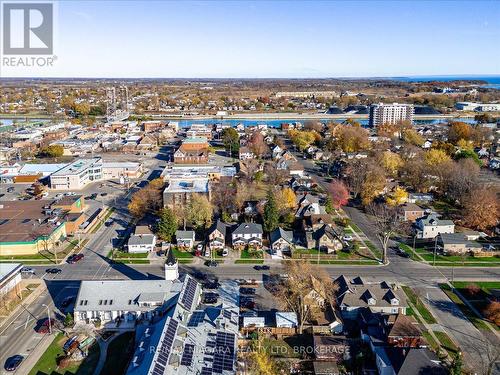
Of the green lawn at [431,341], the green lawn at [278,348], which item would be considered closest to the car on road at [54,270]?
the green lawn at [278,348]

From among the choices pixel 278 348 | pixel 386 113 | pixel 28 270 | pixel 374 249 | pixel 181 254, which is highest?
pixel 386 113

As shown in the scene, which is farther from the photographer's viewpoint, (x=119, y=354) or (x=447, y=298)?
(x=447, y=298)

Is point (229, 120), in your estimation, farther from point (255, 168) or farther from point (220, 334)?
point (220, 334)

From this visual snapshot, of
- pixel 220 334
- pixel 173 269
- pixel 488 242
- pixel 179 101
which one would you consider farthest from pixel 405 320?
pixel 179 101

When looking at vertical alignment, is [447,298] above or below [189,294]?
below

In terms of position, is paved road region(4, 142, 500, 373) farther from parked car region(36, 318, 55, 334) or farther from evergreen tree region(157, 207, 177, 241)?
evergreen tree region(157, 207, 177, 241)

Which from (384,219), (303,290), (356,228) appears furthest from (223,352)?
(384,219)

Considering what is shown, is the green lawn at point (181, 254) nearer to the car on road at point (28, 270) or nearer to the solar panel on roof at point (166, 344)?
the car on road at point (28, 270)

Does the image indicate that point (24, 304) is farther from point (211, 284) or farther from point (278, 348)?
point (278, 348)
